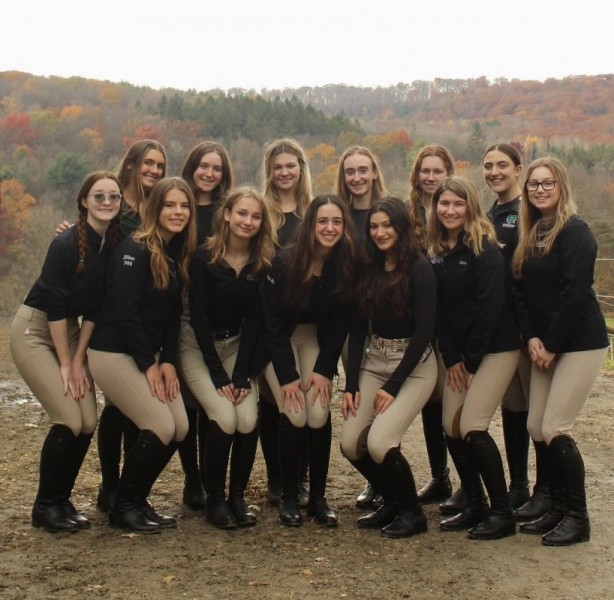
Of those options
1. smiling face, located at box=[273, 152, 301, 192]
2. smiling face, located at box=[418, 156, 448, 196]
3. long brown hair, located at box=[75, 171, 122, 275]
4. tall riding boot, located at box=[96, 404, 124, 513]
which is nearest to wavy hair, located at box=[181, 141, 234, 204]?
smiling face, located at box=[273, 152, 301, 192]

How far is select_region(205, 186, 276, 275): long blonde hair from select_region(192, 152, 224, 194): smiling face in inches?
17.3

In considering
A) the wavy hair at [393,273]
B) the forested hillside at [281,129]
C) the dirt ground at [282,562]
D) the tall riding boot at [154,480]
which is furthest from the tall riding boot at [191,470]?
the forested hillside at [281,129]

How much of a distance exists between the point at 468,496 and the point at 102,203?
8.77 feet

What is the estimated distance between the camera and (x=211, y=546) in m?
4.65

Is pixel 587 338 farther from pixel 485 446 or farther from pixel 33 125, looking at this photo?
pixel 33 125

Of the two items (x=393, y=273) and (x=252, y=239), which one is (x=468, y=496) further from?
(x=252, y=239)

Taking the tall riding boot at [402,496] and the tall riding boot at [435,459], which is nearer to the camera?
the tall riding boot at [402,496]

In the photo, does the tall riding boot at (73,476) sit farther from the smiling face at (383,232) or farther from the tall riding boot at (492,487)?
the tall riding boot at (492,487)

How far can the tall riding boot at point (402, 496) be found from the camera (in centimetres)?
484

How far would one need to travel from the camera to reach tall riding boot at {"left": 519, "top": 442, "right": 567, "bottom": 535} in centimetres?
491

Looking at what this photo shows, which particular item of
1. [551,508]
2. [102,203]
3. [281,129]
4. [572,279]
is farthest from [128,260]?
[281,129]

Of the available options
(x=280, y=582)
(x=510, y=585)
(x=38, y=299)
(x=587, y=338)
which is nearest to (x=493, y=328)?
(x=587, y=338)

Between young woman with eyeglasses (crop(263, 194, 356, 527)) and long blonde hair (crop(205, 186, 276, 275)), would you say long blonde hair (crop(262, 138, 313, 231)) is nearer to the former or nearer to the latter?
long blonde hair (crop(205, 186, 276, 275))

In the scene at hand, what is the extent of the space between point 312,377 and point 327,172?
45134 millimetres
